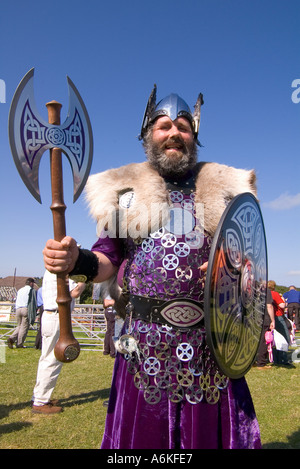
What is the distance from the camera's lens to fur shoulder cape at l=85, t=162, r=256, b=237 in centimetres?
190

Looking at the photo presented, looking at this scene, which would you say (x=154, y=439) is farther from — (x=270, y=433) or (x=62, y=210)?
(x=270, y=433)

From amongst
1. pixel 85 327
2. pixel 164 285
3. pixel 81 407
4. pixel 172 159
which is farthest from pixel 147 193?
pixel 85 327

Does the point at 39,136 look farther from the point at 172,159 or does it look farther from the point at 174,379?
the point at 174,379

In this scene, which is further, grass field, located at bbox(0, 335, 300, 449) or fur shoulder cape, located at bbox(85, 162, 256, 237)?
grass field, located at bbox(0, 335, 300, 449)

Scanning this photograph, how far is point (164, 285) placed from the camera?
5.88ft

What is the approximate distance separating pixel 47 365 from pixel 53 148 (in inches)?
133

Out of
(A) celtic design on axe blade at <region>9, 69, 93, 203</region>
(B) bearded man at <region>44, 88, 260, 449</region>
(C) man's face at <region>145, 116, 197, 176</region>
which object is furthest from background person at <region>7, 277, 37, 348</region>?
(A) celtic design on axe blade at <region>9, 69, 93, 203</region>

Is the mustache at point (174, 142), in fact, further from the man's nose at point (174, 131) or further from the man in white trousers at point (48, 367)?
the man in white trousers at point (48, 367)

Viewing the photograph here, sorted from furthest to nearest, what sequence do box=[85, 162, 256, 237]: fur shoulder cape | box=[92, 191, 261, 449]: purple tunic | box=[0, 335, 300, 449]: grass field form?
box=[0, 335, 300, 449]: grass field → box=[85, 162, 256, 237]: fur shoulder cape → box=[92, 191, 261, 449]: purple tunic

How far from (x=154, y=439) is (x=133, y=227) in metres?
0.98

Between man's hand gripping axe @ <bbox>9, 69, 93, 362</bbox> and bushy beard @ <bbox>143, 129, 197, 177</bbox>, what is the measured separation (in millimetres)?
530

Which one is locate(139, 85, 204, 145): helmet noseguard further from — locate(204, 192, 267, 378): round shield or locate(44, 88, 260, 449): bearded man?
locate(204, 192, 267, 378): round shield

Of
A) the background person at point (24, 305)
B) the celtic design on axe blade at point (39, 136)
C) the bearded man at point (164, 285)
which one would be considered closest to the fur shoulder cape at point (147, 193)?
the bearded man at point (164, 285)
